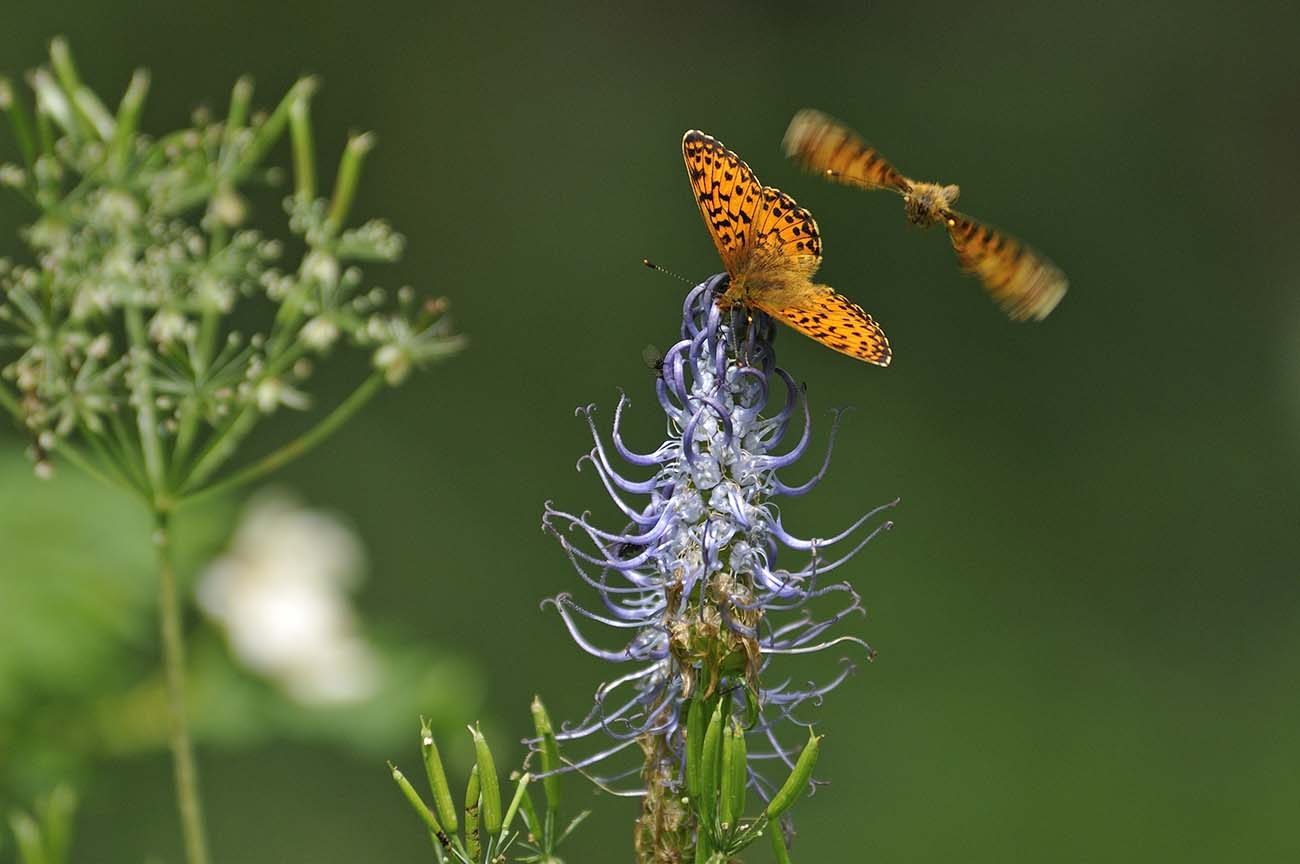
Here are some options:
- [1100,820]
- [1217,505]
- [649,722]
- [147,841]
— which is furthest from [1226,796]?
[649,722]

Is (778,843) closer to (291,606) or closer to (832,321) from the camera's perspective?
(832,321)

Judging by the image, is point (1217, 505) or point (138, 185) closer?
point (138, 185)

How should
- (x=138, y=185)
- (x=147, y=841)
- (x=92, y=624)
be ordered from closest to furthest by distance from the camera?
(x=138, y=185) → (x=92, y=624) → (x=147, y=841)

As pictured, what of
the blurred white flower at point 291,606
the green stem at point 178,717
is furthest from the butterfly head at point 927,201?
the blurred white flower at point 291,606

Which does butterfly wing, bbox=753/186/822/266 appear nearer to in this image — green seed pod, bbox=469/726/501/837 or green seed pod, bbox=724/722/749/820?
green seed pod, bbox=724/722/749/820

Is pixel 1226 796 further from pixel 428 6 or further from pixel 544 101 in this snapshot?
pixel 428 6

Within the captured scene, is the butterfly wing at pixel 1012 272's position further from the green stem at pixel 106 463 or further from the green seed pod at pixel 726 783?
the green stem at pixel 106 463
